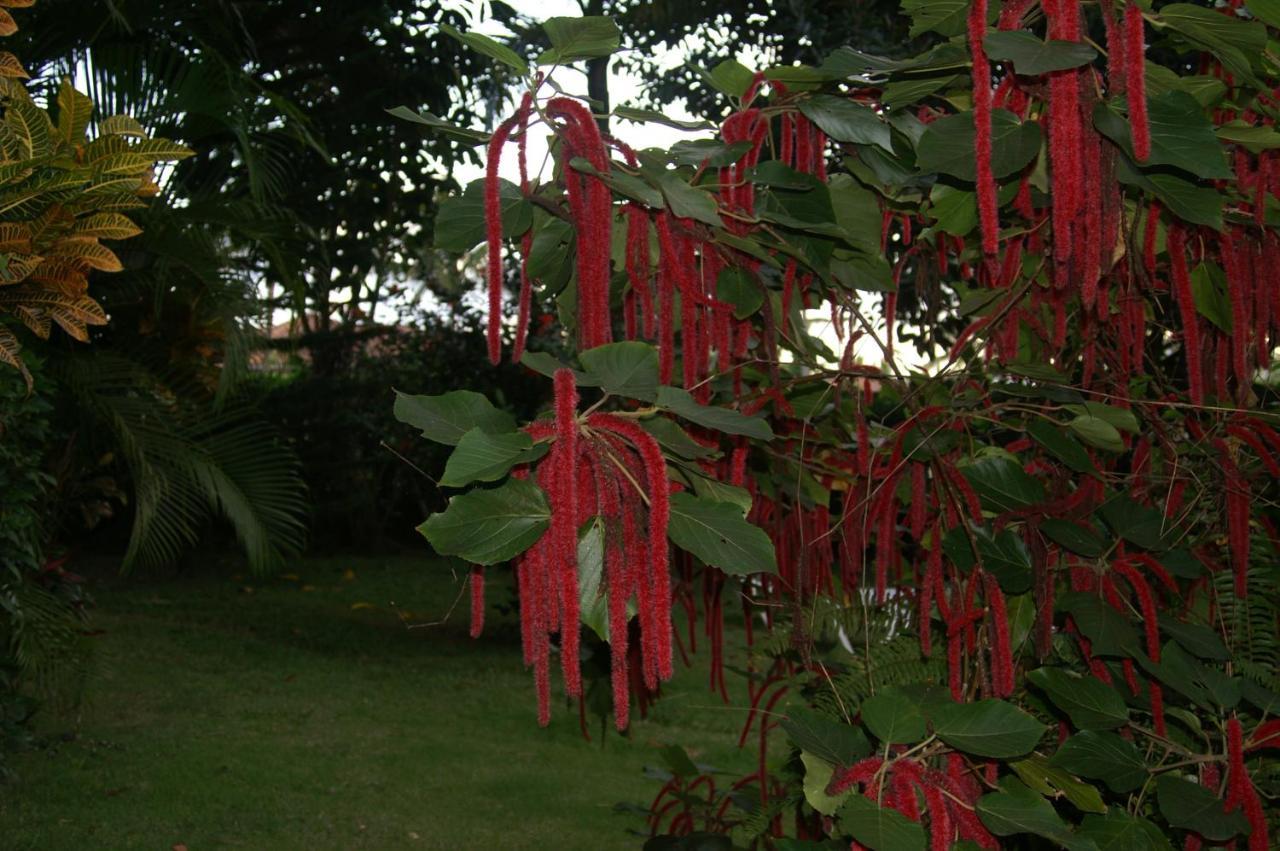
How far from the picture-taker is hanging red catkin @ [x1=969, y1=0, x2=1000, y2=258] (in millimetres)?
1336

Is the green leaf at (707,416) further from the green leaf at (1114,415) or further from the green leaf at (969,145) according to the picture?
the green leaf at (1114,415)

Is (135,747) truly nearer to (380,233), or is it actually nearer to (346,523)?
(380,233)

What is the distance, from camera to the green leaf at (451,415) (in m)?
1.36

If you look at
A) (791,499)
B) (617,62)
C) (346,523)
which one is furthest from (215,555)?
(791,499)

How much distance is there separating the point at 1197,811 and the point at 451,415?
1.12 m

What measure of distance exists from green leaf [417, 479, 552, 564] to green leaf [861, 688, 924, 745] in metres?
0.49

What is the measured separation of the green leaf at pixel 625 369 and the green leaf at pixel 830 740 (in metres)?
0.52

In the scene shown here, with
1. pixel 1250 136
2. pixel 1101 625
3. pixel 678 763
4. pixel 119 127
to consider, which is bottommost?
pixel 678 763

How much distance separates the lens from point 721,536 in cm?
136

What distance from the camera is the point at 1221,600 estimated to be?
2.20m

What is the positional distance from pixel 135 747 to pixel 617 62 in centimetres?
421

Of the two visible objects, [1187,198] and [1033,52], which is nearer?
[1033,52]

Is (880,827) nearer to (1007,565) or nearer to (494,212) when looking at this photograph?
(1007,565)

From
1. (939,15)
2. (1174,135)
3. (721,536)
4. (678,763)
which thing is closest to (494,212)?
(721,536)
